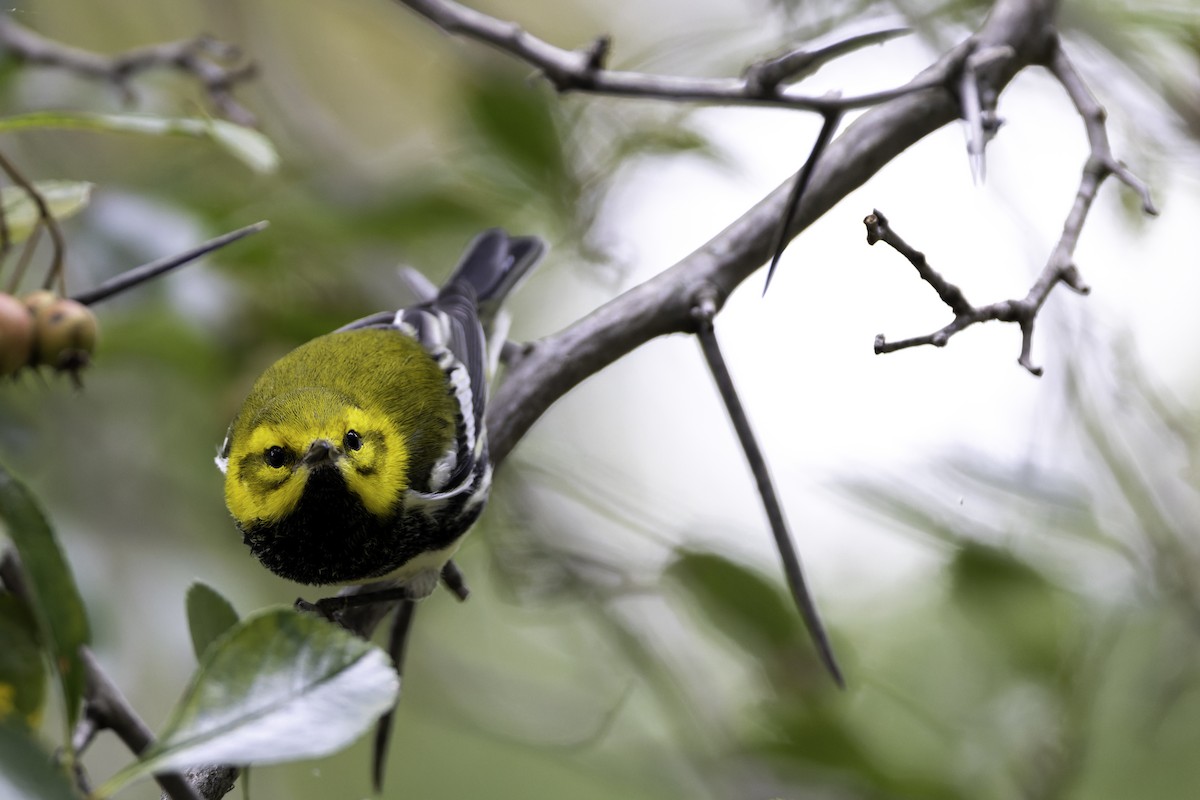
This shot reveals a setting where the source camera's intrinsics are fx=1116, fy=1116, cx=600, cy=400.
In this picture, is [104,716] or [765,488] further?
[765,488]

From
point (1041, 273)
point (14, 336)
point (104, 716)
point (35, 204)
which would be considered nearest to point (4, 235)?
→ point (35, 204)

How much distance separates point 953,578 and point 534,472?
710 mm

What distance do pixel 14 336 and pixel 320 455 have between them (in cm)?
33

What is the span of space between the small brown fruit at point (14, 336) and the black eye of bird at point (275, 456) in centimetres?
31

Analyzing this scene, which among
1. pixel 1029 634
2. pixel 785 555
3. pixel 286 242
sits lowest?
pixel 1029 634

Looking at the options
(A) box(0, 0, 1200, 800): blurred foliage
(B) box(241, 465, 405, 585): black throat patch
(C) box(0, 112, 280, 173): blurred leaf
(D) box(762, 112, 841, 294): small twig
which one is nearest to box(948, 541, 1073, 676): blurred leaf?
(A) box(0, 0, 1200, 800): blurred foliage

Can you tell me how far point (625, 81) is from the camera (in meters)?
0.61

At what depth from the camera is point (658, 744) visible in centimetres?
179

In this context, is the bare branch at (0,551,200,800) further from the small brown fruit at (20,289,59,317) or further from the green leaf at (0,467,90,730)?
the small brown fruit at (20,289,59,317)

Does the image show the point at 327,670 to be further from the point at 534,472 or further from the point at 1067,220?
the point at 534,472

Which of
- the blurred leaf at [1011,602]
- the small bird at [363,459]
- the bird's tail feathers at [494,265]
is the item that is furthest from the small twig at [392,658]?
the blurred leaf at [1011,602]

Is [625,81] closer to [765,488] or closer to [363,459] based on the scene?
[765,488]

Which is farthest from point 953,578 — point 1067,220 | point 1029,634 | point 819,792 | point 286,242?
point 286,242

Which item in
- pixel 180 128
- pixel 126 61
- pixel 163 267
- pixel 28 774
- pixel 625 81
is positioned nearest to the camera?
pixel 28 774
